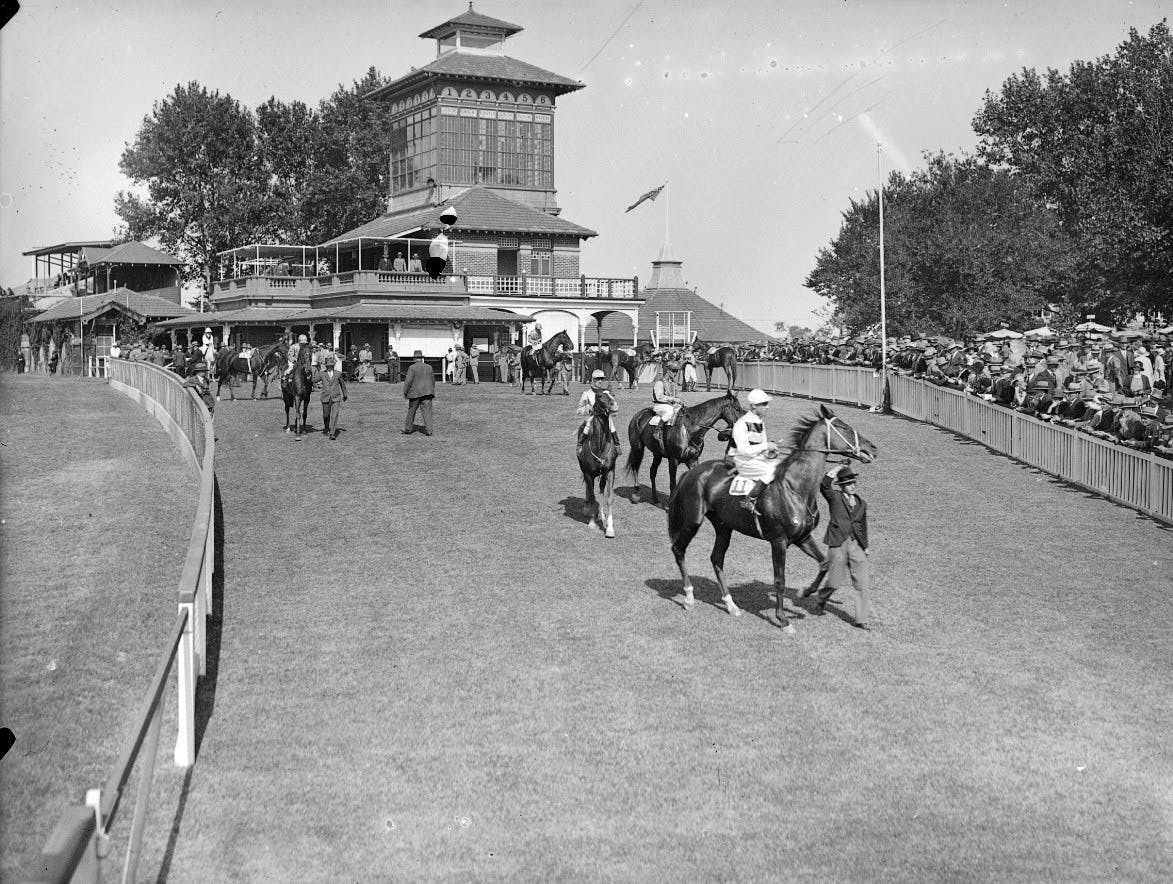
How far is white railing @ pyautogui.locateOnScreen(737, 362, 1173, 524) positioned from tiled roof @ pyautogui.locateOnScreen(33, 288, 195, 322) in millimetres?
37200

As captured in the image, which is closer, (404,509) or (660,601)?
(660,601)

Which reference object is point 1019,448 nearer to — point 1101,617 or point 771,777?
point 1101,617

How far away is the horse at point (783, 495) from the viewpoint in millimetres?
15773

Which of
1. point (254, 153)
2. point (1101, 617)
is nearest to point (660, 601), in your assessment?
point (1101, 617)

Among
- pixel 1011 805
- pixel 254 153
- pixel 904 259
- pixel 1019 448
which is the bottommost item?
pixel 1011 805

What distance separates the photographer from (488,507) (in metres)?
24.2

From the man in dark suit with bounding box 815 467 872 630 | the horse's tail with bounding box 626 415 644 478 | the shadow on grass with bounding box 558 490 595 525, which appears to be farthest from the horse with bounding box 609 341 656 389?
the man in dark suit with bounding box 815 467 872 630

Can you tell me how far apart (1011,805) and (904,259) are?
6599cm

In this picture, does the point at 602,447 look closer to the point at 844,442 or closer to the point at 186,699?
the point at 844,442

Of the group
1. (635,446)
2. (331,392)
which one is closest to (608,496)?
(635,446)

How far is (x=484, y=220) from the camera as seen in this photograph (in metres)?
66.8

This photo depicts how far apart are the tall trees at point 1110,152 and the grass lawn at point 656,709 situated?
26675mm

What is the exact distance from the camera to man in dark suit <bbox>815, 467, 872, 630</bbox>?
1603 cm

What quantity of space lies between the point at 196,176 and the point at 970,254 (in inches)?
1933
